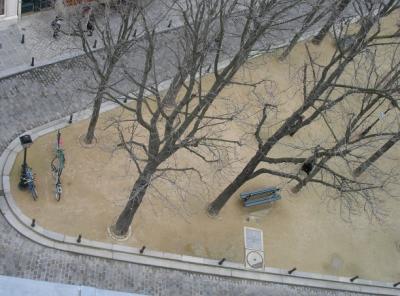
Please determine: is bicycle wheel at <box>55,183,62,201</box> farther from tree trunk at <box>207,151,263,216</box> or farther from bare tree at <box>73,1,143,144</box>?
tree trunk at <box>207,151,263,216</box>

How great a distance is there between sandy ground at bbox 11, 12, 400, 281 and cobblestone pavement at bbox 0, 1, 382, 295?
1.00 metres

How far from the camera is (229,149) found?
90.9 feet

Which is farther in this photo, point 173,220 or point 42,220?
Answer: point 173,220

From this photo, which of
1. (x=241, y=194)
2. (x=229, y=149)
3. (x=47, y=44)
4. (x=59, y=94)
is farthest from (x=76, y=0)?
(x=241, y=194)

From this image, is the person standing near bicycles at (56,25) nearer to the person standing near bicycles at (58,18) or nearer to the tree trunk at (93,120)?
the person standing near bicycles at (58,18)

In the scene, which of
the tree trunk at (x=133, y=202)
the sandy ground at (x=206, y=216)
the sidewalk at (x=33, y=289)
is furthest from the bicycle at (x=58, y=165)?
the sidewalk at (x=33, y=289)

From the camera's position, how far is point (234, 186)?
24.4 metres

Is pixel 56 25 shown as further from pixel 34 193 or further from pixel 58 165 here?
pixel 34 193

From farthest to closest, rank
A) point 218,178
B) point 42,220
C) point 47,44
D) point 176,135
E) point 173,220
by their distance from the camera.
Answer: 1. point 47,44
2. point 218,178
3. point 173,220
4. point 42,220
5. point 176,135

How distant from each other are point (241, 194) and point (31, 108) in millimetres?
10219

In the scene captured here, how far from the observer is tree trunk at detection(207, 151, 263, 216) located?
23203mm

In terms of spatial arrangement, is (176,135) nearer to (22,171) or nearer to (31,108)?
(22,171)

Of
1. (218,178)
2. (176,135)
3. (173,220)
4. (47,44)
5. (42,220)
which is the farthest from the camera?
(47,44)

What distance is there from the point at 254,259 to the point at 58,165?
9235 mm
